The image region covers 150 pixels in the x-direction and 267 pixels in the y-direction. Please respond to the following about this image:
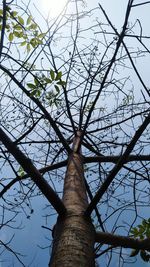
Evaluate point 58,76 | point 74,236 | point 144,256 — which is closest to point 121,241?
point 74,236

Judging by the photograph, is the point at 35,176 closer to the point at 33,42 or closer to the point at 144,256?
the point at 144,256

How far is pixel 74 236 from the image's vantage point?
1528mm

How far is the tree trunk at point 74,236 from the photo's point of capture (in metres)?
1.37

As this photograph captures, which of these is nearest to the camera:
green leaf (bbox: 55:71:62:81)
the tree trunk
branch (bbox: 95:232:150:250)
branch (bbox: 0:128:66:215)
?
the tree trunk

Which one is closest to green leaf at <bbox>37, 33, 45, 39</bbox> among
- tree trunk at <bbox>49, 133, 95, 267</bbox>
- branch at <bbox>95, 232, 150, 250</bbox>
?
tree trunk at <bbox>49, 133, 95, 267</bbox>

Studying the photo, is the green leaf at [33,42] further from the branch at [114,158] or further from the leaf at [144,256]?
the leaf at [144,256]

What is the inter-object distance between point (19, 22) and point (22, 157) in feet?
4.29

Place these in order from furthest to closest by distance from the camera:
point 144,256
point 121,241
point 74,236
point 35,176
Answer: point 144,256
point 121,241
point 35,176
point 74,236

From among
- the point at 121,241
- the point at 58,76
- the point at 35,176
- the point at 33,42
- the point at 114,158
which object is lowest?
the point at 121,241

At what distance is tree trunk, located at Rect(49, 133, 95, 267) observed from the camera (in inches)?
53.9

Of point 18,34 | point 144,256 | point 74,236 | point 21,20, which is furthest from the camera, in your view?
point 18,34

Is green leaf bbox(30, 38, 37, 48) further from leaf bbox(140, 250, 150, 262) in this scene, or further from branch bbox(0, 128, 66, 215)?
leaf bbox(140, 250, 150, 262)

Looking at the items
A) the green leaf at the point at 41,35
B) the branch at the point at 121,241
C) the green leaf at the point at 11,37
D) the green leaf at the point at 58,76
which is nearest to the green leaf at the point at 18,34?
the green leaf at the point at 11,37

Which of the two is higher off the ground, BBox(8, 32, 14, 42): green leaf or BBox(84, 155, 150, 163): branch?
BBox(8, 32, 14, 42): green leaf
